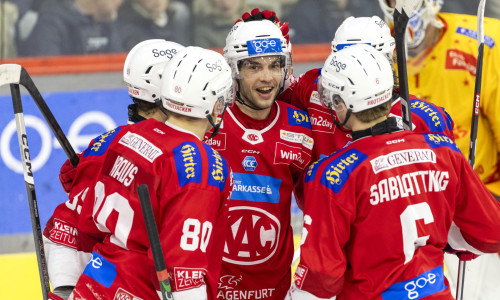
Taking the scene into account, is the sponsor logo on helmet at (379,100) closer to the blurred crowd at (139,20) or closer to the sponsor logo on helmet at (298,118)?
the sponsor logo on helmet at (298,118)

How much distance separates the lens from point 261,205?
360 cm

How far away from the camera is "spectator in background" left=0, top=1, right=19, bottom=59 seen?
619cm

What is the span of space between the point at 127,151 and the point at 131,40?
3691 mm

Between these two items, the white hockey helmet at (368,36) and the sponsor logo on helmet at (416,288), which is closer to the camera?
the sponsor logo on helmet at (416,288)

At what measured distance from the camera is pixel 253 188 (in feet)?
11.8

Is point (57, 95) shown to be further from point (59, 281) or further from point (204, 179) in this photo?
point (204, 179)

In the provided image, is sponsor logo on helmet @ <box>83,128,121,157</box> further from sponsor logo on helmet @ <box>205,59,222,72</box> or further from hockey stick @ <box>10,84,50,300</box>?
sponsor logo on helmet @ <box>205,59,222,72</box>

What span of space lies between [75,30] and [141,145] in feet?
12.1

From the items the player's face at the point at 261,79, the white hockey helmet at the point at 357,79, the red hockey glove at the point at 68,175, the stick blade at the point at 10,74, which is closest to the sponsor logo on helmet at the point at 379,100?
the white hockey helmet at the point at 357,79

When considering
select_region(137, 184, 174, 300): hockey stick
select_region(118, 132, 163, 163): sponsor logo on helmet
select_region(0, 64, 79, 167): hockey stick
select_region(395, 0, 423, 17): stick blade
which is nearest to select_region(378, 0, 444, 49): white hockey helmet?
select_region(395, 0, 423, 17): stick blade

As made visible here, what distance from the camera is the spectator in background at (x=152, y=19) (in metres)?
6.51

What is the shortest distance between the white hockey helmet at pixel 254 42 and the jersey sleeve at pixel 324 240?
2.48 ft

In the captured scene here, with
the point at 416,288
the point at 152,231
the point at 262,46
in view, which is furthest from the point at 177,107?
the point at 416,288

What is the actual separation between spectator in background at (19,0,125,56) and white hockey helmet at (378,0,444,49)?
7.48 ft
